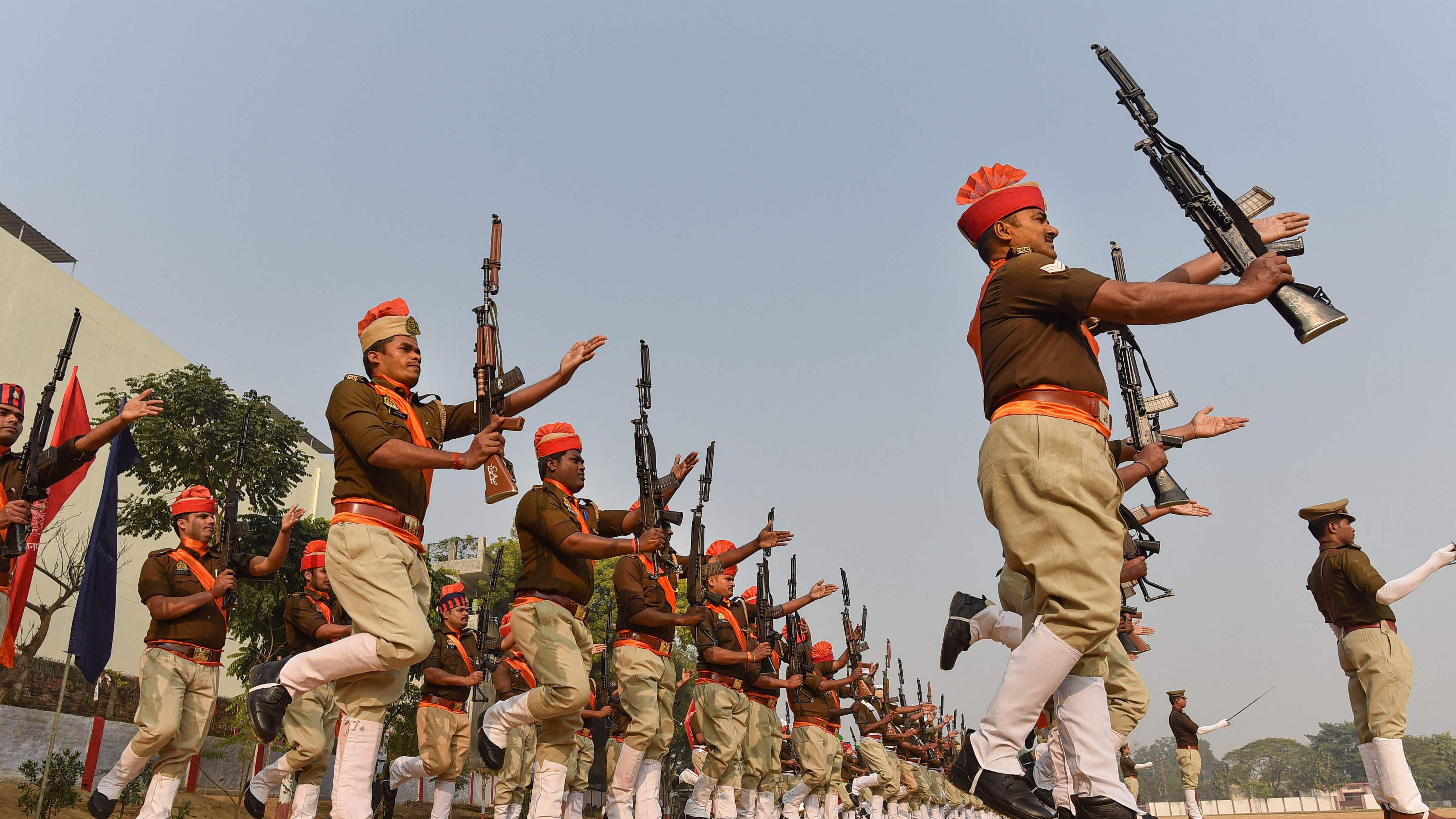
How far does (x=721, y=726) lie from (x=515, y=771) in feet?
13.7

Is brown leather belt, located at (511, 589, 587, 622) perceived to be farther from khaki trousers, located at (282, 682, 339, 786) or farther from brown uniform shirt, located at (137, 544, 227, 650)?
brown uniform shirt, located at (137, 544, 227, 650)

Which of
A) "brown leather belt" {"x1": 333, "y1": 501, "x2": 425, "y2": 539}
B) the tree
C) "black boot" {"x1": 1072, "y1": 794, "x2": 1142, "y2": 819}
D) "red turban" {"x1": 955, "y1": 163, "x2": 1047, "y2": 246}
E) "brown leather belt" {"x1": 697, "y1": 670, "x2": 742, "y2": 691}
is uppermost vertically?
the tree

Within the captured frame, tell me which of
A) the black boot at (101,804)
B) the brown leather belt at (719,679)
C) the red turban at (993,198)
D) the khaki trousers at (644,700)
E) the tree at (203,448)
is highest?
the tree at (203,448)

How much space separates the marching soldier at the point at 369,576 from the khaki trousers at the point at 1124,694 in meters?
4.91

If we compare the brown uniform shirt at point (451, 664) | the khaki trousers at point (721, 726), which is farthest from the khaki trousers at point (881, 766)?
the brown uniform shirt at point (451, 664)

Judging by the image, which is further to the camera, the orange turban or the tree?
the tree

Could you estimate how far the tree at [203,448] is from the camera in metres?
17.3

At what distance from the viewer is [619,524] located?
808cm

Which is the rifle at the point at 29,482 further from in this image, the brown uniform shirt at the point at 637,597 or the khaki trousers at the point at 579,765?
the brown uniform shirt at the point at 637,597

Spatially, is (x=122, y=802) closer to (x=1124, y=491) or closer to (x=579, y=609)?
(x=579, y=609)

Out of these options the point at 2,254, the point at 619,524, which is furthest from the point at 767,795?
the point at 2,254

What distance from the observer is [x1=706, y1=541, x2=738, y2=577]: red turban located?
11.9 meters

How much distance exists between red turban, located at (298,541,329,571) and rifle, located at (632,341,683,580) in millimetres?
3368

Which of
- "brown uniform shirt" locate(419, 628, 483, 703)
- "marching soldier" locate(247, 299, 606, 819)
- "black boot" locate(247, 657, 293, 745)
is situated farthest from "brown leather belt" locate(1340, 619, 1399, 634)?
"brown uniform shirt" locate(419, 628, 483, 703)
